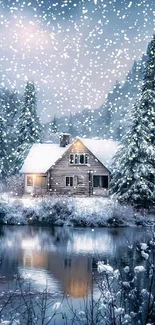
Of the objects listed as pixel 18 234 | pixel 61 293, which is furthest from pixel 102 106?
pixel 61 293

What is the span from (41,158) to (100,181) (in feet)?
27.0

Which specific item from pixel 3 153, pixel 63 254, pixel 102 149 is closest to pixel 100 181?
pixel 102 149

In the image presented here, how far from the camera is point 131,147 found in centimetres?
3978

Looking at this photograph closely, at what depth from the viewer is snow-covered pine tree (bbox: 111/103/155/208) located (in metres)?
39.0

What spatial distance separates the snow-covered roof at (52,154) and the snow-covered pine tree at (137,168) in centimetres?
1140

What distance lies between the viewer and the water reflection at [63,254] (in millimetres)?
18109

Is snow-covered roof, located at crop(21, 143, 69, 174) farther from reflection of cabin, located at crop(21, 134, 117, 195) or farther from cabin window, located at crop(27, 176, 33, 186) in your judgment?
cabin window, located at crop(27, 176, 33, 186)

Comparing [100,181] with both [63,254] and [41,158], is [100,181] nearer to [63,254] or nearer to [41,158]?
[41,158]

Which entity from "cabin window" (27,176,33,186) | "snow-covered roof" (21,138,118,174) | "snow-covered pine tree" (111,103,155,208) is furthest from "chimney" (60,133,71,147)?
"snow-covered pine tree" (111,103,155,208)

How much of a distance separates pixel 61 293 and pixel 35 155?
40501mm

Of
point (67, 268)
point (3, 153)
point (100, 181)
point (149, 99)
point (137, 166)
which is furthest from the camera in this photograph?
point (3, 153)

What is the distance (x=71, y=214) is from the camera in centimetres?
3741

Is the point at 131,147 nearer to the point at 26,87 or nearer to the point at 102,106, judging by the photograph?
the point at 26,87

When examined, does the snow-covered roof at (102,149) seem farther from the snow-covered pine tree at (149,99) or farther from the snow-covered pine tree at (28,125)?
the snow-covered pine tree at (28,125)
